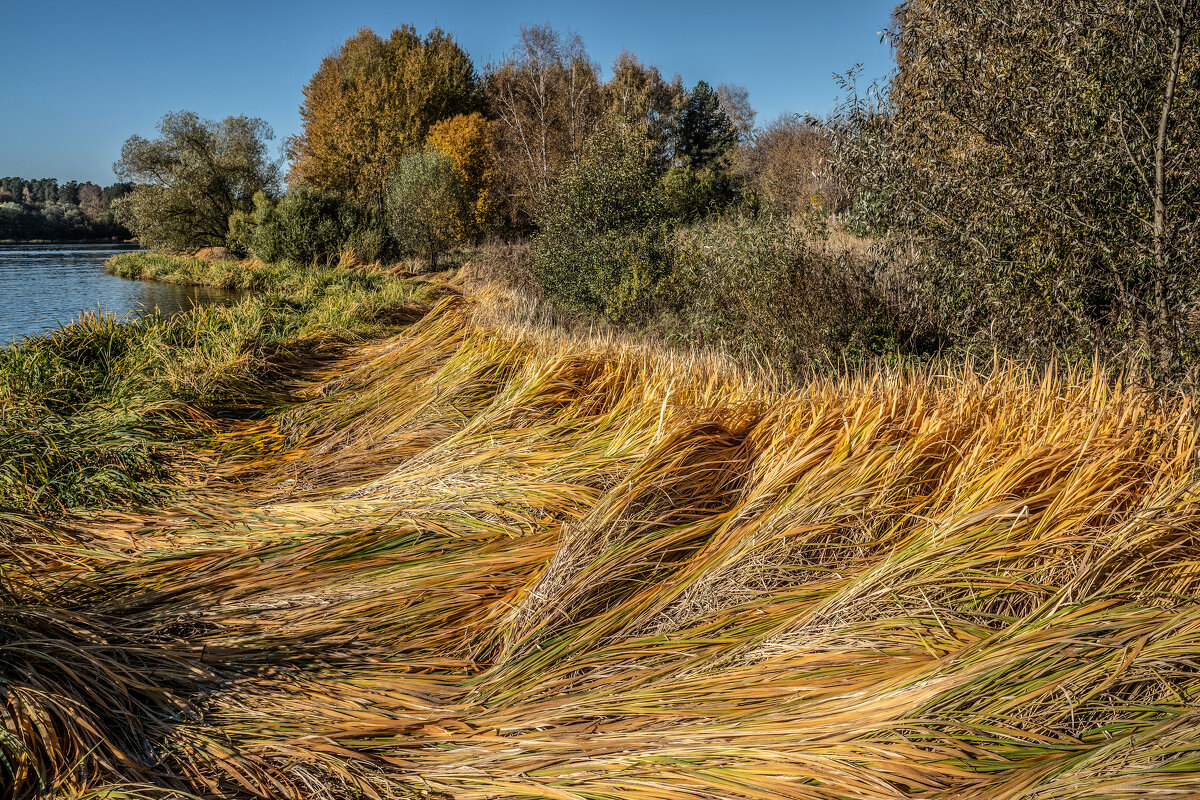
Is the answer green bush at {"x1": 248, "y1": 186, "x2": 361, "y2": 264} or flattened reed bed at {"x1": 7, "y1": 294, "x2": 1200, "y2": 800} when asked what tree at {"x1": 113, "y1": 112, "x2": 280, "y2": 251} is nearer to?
green bush at {"x1": 248, "y1": 186, "x2": 361, "y2": 264}

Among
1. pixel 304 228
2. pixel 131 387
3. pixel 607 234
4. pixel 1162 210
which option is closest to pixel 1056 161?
pixel 1162 210

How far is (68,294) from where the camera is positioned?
2128 cm

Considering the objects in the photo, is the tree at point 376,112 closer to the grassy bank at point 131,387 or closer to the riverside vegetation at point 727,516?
the grassy bank at point 131,387

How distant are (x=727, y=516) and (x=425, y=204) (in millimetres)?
22860

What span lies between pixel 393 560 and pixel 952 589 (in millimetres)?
2187

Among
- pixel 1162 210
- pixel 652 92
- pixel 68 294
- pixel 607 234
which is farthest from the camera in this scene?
pixel 652 92

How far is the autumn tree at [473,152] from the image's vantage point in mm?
28156

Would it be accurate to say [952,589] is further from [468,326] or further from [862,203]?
[468,326]

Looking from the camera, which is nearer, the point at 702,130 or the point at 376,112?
the point at 376,112

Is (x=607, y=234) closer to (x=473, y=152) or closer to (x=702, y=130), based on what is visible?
(x=473, y=152)

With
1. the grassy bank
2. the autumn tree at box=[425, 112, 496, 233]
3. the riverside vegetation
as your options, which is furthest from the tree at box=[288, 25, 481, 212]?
the riverside vegetation

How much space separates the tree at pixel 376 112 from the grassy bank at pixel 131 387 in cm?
2281

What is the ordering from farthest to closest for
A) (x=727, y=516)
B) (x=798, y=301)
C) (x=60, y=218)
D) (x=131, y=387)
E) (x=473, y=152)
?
(x=60, y=218) → (x=473, y=152) → (x=798, y=301) → (x=131, y=387) → (x=727, y=516)

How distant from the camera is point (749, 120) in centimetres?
4706
